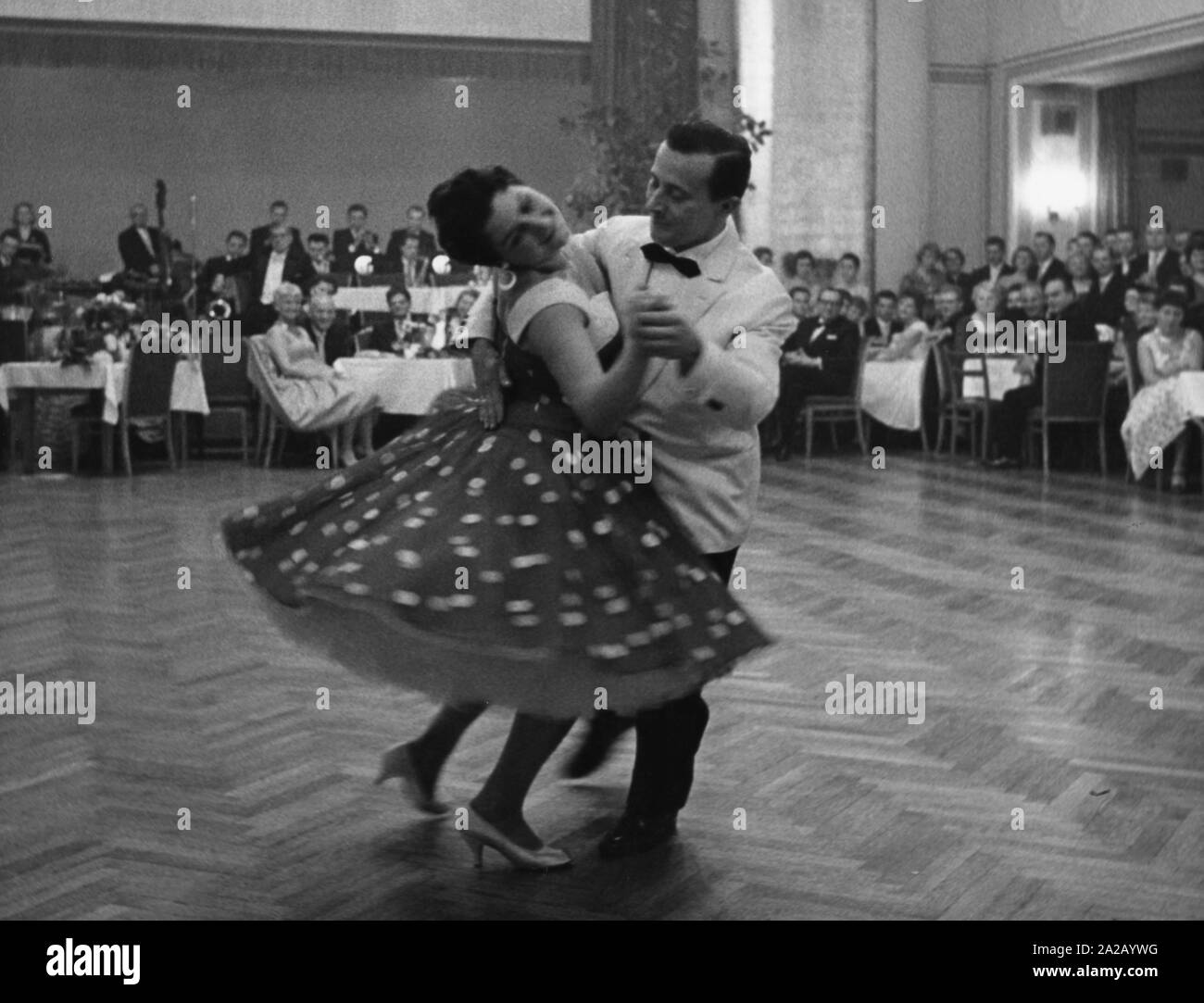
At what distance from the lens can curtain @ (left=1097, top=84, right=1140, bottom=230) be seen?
13.5 m

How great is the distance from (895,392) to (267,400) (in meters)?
3.93

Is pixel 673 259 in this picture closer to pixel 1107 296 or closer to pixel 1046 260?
pixel 1107 296

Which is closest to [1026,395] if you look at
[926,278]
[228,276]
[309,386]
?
[926,278]

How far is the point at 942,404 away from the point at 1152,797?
7.46 metres

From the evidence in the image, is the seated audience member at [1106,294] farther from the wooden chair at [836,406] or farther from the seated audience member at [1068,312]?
the wooden chair at [836,406]

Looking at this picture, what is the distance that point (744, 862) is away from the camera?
106 inches

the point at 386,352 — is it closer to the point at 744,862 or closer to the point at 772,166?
the point at 772,166

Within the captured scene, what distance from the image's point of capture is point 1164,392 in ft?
26.6

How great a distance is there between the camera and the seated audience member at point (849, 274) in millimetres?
11750

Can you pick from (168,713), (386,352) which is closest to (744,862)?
(168,713)

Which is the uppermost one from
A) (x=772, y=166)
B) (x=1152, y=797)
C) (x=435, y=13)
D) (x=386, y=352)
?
(x=435, y=13)

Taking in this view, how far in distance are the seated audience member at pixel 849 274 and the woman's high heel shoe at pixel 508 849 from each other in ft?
30.2
